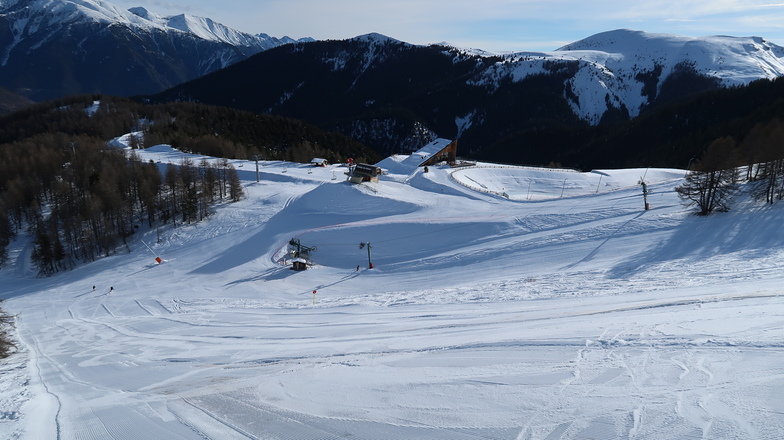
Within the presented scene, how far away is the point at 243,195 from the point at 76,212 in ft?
50.8

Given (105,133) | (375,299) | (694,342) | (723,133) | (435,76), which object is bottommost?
(375,299)

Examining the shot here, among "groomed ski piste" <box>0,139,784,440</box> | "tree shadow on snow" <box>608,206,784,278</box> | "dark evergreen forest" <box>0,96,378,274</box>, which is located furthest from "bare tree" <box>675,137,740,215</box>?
"dark evergreen forest" <box>0,96,378,274</box>

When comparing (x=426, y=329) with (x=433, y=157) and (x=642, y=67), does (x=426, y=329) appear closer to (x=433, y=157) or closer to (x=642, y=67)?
(x=433, y=157)

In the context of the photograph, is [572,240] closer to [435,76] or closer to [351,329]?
[351,329]

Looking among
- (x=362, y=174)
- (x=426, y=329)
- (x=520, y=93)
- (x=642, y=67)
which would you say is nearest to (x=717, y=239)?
(x=426, y=329)

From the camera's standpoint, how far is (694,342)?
9008 mm

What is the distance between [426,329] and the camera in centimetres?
1314

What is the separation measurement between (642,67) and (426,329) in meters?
202

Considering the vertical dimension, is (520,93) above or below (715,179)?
above

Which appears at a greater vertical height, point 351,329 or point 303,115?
point 303,115

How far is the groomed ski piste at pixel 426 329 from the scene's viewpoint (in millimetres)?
7289

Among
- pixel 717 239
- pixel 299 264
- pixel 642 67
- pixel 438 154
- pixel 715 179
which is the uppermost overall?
pixel 642 67

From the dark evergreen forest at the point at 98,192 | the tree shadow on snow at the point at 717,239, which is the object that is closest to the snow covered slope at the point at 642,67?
the dark evergreen forest at the point at 98,192

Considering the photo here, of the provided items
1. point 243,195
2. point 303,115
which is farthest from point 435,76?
point 243,195
